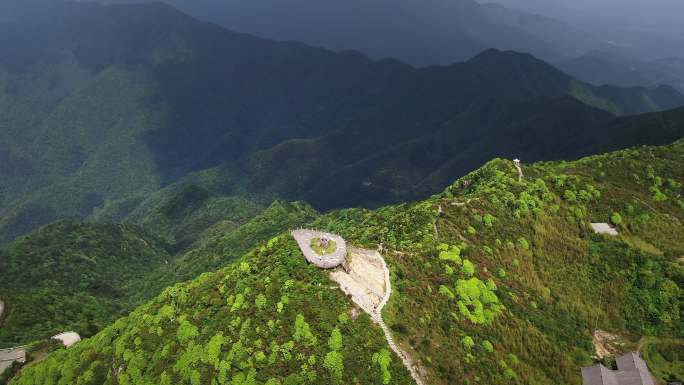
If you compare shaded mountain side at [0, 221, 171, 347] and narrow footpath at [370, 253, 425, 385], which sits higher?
narrow footpath at [370, 253, 425, 385]

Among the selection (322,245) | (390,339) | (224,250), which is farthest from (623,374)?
(224,250)

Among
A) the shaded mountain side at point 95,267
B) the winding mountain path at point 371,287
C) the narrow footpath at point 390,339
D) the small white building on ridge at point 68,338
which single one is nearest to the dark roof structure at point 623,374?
the narrow footpath at point 390,339

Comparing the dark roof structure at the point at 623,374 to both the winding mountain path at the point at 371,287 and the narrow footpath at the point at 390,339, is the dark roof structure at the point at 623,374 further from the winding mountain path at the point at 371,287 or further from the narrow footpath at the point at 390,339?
the winding mountain path at the point at 371,287

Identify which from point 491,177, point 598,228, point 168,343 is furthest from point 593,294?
point 168,343

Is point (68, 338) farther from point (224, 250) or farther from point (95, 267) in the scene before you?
point (95, 267)

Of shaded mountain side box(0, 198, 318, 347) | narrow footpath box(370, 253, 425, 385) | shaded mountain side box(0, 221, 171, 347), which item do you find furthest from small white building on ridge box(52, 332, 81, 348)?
narrow footpath box(370, 253, 425, 385)

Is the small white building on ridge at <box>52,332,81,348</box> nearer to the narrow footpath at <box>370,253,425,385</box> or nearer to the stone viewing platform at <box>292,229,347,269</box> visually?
the stone viewing platform at <box>292,229,347,269</box>

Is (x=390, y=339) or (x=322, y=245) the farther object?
(x=322, y=245)
